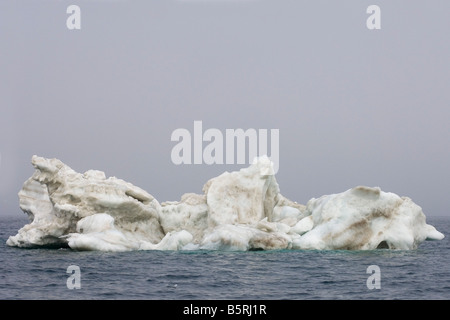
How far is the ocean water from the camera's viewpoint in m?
23.3

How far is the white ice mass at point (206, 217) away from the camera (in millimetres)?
35594

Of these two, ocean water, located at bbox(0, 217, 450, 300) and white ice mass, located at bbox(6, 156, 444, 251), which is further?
white ice mass, located at bbox(6, 156, 444, 251)

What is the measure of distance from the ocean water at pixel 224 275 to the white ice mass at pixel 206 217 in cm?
97

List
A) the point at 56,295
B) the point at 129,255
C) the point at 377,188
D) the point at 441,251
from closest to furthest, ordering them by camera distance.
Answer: the point at 56,295, the point at 129,255, the point at 377,188, the point at 441,251

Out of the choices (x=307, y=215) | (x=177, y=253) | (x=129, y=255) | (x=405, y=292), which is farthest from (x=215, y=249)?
(x=405, y=292)

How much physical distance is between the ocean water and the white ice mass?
3.20 feet

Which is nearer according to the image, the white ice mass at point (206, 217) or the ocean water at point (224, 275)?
the ocean water at point (224, 275)

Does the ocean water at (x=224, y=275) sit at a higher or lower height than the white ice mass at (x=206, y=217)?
lower

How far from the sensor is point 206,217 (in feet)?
129

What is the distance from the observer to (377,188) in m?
35.9

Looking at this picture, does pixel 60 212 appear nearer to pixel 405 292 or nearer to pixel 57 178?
pixel 57 178

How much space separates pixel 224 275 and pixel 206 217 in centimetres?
1246

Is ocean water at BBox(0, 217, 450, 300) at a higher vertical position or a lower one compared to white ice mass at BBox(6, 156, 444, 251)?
lower

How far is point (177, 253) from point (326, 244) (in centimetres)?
902
